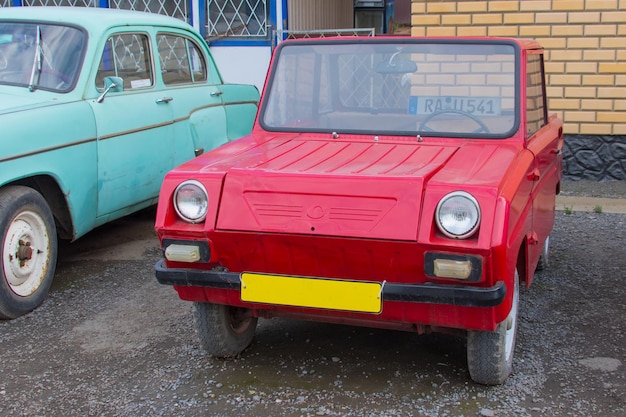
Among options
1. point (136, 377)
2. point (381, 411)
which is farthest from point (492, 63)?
point (136, 377)

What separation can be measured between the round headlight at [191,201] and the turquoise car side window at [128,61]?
7.30 feet

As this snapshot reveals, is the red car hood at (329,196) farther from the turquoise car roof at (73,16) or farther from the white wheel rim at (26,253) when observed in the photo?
the turquoise car roof at (73,16)

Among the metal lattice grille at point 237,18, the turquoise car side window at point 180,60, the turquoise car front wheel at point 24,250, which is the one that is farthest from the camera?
the metal lattice grille at point 237,18

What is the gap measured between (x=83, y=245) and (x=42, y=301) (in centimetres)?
138

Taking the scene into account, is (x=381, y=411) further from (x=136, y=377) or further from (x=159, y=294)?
(x=159, y=294)

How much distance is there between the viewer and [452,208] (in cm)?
283

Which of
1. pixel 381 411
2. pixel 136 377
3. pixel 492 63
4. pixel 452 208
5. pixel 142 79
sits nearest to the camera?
pixel 452 208

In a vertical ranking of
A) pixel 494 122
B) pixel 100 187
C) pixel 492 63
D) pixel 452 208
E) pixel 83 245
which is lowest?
pixel 83 245

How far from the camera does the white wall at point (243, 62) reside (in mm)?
9891

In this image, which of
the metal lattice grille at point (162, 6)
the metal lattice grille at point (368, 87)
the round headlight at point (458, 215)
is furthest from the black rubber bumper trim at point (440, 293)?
the metal lattice grille at point (162, 6)

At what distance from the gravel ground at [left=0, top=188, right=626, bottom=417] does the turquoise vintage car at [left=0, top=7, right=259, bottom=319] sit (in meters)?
0.45

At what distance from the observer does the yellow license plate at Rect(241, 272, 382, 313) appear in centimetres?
294

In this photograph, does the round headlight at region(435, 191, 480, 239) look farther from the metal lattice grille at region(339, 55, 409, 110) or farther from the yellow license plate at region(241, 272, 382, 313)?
the metal lattice grille at region(339, 55, 409, 110)

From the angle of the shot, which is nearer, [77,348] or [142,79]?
[77,348]
